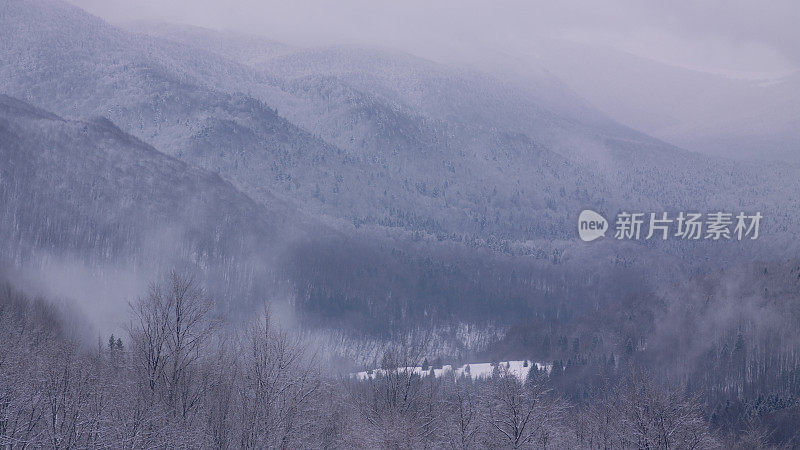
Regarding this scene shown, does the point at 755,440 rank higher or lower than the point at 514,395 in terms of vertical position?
lower

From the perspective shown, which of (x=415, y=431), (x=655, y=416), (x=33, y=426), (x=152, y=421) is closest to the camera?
(x=33, y=426)

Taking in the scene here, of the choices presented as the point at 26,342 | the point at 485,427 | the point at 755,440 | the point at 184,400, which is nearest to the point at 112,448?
the point at 184,400

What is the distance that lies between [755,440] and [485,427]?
55.6 metres

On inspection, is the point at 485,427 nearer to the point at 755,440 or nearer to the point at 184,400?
the point at 184,400

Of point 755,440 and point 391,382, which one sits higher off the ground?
point 391,382

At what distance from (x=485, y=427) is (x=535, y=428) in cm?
476

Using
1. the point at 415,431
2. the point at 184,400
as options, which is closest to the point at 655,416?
the point at 415,431

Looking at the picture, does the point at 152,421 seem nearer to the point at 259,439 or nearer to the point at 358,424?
the point at 259,439

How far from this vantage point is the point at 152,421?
7050 centimetres

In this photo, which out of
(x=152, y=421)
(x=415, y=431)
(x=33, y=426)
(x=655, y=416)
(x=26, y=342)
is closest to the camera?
(x=33, y=426)

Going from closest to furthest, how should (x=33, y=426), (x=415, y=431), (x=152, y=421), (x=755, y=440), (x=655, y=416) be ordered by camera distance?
(x=33, y=426) < (x=152, y=421) < (x=415, y=431) < (x=655, y=416) < (x=755, y=440)

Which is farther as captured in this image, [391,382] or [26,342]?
[26,342]

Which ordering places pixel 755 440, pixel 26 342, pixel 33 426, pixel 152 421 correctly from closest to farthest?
pixel 33 426 < pixel 152 421 < pixel 26 342 < pixel 755 440

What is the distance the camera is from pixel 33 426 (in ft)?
213
